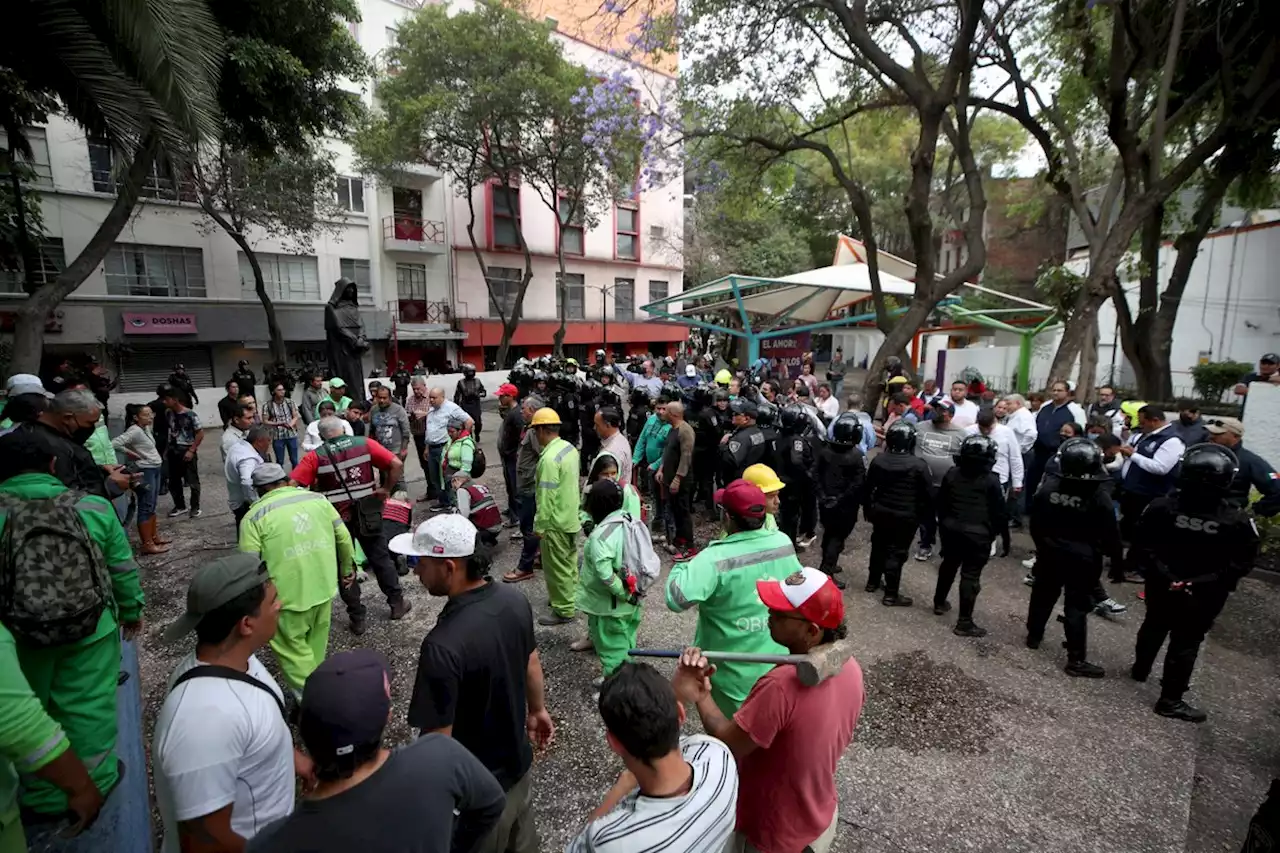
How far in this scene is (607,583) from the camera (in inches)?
149

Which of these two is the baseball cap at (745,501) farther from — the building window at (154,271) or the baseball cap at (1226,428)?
the building window at (154,271)

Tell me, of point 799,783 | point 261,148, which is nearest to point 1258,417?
point 799,783

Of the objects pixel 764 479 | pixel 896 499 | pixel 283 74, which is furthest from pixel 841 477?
pixel 283 74

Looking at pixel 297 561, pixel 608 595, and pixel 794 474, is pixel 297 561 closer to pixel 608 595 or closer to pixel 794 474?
pixel 608 595

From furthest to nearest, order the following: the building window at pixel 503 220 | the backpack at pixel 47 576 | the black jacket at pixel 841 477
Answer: the building window at pixel 503 220
the black jacket at pixel 841 477
the backpack at pixel 47 576

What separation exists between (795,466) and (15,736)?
5979mm

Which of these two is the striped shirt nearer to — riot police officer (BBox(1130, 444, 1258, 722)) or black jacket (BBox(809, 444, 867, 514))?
riot police officer (BBox(1130, 444, 1258, 722))

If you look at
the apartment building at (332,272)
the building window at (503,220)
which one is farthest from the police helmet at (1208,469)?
the building window at (503,220)

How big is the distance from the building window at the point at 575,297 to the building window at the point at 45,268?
59.6 ft

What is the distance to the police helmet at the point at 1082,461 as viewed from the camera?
4332 mm

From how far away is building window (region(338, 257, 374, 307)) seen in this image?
24391 mm

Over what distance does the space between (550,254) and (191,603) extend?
3048cm

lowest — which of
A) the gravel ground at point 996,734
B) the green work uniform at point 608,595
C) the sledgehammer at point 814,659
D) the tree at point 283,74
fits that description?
the gravel ground at point 996,734

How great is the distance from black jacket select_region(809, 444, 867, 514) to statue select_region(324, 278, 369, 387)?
6.67 meters
